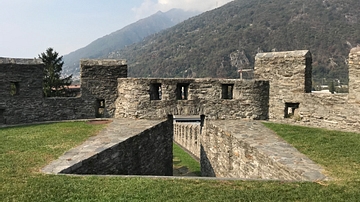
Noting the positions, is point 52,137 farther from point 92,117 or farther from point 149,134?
point 92,117

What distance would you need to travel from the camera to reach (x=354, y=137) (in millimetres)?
9844

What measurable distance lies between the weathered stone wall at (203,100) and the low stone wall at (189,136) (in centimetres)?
1135

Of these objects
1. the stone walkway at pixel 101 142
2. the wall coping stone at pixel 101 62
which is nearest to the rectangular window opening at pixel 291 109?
the stone walkway at pixel 101 142

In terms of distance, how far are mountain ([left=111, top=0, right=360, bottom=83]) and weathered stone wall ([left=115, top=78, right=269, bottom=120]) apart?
79.7m

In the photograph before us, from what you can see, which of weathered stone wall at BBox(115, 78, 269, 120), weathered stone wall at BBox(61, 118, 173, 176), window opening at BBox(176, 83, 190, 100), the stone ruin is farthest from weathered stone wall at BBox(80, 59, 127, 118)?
weathered stone wall at BBox(61, 118, 173, 176)

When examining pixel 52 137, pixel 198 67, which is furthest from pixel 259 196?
pixel 198 67

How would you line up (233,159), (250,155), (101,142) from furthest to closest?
(233,159) < (101,142) < (250,155)

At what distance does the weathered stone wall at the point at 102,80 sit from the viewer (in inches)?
577

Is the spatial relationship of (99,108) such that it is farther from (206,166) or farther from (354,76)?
(354,76)

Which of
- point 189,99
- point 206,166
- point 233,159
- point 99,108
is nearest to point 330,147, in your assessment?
point 233,159

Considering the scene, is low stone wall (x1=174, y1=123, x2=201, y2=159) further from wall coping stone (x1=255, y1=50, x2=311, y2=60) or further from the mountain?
the mountain

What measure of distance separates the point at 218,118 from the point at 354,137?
220 inches

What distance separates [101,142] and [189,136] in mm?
18855

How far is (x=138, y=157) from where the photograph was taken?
1031cm
